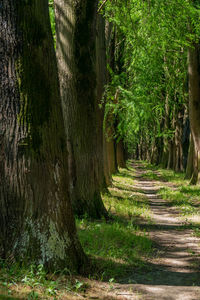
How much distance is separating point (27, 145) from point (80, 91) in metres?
4.47

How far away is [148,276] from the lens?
18.3ft

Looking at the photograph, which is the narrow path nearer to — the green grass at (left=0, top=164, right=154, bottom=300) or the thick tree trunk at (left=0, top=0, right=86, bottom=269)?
the green grass at (left=0, top=164, right=154, bottom=300)

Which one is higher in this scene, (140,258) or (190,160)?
(190,160)

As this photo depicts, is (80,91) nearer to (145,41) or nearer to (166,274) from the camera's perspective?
(166,274)

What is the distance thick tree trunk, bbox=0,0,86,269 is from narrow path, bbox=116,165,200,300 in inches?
48.5

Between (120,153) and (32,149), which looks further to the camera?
(120,153)

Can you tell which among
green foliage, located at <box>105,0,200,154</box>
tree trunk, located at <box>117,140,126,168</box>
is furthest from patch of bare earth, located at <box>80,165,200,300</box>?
tree trunk, located at <box>117,140,126,168</box>

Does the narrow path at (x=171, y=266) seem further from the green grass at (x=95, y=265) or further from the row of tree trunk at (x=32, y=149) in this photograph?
the row of tree trunk at (x=32, y=149)

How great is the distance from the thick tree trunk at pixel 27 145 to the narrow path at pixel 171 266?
1.23 m

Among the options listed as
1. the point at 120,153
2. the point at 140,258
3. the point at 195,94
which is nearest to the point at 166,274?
the point at 140,258

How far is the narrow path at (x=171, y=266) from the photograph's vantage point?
482 cm

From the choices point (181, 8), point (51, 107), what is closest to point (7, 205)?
point (51, 107)

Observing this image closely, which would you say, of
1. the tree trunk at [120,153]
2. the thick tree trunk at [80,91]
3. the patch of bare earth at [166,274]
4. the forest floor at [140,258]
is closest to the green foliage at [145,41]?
the thick tree trunk at [80,91]

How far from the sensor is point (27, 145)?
4.68 metres
